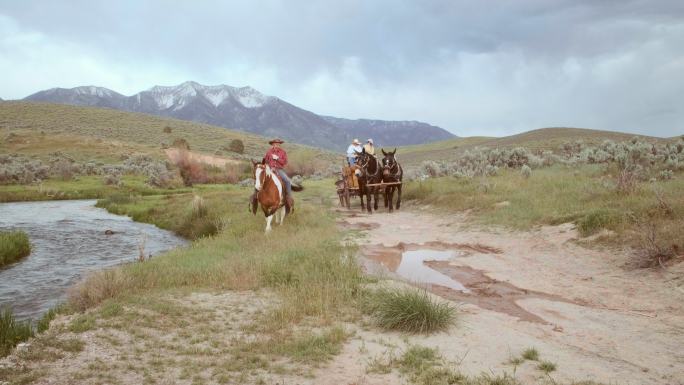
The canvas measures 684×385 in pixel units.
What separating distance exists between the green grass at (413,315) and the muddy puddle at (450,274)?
1.40 m

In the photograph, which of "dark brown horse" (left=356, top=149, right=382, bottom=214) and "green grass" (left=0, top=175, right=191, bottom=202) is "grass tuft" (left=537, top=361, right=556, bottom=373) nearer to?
"dark brown horse" (left=356, top=149, right=382, bottom=214)

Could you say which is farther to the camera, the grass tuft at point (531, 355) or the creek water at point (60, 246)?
the creek water at point (60, 246)

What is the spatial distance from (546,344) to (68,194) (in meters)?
33.4

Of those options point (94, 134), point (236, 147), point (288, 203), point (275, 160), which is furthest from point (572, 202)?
point (94, 134)

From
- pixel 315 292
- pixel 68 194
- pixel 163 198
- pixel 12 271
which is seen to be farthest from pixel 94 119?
pixel 315 292

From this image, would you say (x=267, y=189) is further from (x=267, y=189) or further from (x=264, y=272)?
(x=264, y=272)

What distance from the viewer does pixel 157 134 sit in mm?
75062

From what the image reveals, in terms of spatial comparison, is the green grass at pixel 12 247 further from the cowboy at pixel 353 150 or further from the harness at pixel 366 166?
the cowboy at pixel 353 150

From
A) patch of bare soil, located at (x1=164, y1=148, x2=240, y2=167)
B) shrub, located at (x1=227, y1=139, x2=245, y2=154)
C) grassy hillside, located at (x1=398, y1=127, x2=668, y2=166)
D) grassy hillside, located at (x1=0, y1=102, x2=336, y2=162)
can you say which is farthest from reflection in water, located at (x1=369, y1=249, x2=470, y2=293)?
shrub, located at (x1=227, y1=139, x2=245, y2=154)

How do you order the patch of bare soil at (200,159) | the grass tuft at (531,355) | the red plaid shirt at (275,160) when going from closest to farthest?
the grass tuft at (531,355) < the red plaid shirt at (275,160) < the patch of bare soil at (200,159)

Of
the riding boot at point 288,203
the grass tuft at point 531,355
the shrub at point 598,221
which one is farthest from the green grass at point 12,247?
the shrub at point 598,221

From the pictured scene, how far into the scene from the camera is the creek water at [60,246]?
402 inches

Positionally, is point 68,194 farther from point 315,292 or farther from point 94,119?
point 94,119

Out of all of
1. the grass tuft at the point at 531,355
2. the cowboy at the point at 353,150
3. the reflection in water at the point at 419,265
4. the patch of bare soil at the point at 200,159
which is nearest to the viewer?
the grass tuft at the point at 531,355
